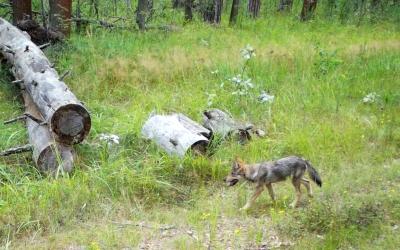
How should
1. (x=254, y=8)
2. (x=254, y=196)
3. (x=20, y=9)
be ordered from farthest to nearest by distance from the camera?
(x=254, y=8)
(x=20, y=9)
(x=254, y=196)

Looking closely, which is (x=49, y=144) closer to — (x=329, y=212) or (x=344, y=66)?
(x=329, y=212)

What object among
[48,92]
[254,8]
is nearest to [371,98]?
[48,92]

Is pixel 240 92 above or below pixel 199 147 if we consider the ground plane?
above

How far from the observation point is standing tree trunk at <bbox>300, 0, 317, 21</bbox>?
17.7 m

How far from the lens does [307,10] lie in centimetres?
1784

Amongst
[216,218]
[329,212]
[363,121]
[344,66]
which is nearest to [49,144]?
[216,218]

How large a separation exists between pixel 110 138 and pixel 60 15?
231 inches

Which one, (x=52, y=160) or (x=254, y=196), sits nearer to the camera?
(x=254, y=196)

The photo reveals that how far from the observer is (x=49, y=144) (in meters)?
6.90

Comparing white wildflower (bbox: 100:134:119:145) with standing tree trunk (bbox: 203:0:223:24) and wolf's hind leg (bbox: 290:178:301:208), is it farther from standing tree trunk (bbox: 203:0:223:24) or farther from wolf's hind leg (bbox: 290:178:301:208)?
standing tree trunk (bbox: 203:0:223:24)

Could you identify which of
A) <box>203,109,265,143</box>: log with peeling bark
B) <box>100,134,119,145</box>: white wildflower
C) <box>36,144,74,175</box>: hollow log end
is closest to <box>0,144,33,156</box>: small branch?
<box>36,144,74,175</box>: hollow log end

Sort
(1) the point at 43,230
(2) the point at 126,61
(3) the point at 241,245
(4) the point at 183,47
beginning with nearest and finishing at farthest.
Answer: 1. (3) the point at 241,245
2. (1) the point at 43,230
3. (2) the point at 126,61
4. (4) the point at 183,47

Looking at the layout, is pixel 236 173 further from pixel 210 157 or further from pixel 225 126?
pixel 225 126

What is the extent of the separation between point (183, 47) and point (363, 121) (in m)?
5.09
